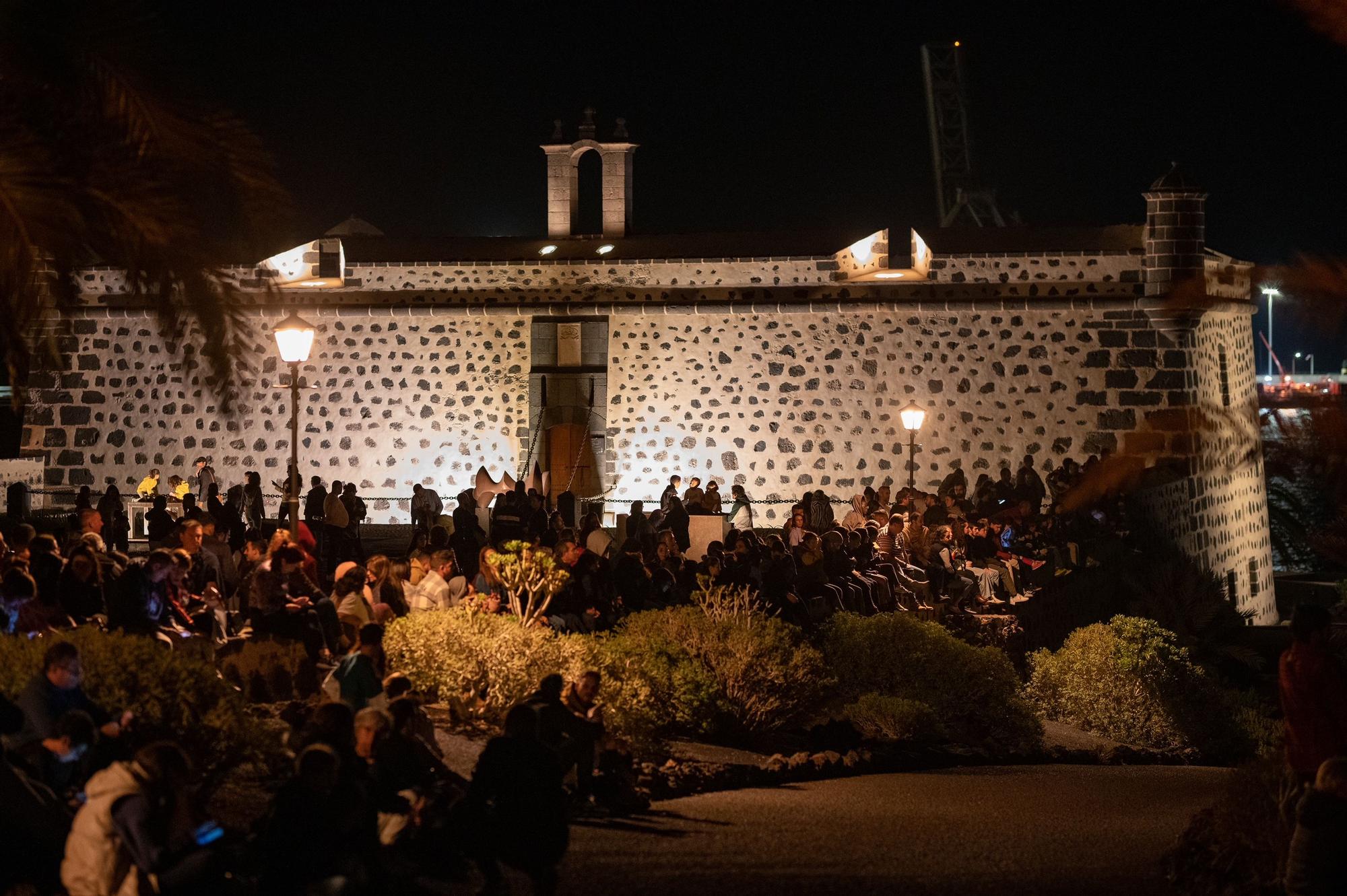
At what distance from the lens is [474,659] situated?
11.3 meters

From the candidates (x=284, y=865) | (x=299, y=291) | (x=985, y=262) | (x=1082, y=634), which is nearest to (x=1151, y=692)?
(x=1082, y=634)

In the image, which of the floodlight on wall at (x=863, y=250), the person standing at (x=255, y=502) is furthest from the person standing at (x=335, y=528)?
the floodlight on wall at (x=863, y=250)

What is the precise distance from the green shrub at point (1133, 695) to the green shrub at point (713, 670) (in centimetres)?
355

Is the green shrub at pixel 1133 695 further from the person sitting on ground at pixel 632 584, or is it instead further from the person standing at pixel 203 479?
the person standing at pixel 203 479

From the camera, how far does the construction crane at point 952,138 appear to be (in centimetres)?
4938

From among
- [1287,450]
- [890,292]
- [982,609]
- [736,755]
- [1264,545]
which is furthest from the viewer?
[1264,545]

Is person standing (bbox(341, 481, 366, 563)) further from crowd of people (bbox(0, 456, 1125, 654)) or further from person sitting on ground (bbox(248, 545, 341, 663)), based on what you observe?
person sitting on ground (bbox(248, 545, 341, 663))

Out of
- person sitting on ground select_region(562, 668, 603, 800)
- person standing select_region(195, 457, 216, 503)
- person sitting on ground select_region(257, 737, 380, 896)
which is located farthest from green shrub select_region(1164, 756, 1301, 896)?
person standing select_region(195, 457, 216, 503)

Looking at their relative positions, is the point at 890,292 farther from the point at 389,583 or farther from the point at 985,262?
the point at 389,583

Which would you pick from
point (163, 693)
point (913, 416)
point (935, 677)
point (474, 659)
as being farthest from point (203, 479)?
point (163, 693)

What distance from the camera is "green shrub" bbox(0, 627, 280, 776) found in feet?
27.8

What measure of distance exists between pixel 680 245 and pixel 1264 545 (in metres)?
11.0

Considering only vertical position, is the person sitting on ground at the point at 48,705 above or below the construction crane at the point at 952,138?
below

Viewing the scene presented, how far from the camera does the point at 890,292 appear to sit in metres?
24.4
